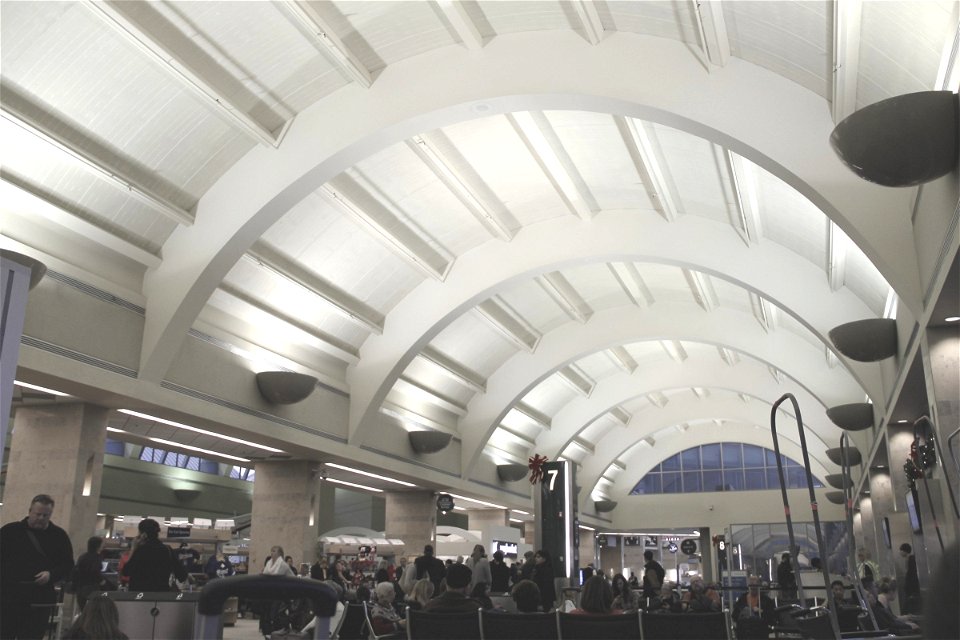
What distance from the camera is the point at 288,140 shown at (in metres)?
12.6

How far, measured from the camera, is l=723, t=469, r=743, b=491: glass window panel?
136 ft

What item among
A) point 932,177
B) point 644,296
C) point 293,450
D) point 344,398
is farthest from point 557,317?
point 932,177

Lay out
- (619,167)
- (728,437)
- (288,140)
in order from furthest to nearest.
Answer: (728,437) < (619,167) < (288,140)

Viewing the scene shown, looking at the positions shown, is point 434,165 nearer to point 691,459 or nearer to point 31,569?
point 31,569

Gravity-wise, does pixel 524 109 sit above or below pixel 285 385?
above

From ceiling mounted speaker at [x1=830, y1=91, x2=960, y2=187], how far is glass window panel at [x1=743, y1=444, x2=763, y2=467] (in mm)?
37486

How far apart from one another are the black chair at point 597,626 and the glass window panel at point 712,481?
127ft

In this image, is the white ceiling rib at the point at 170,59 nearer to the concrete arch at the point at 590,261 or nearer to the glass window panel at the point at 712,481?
the concrete arch at the point at 590,261

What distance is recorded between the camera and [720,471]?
4191cm

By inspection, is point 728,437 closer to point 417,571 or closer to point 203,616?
point 417,571

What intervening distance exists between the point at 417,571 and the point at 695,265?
8018mm

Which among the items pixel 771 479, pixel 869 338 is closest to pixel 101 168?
pixel 869 338

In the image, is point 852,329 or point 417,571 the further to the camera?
point 417,571

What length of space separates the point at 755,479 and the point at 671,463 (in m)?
4.35
